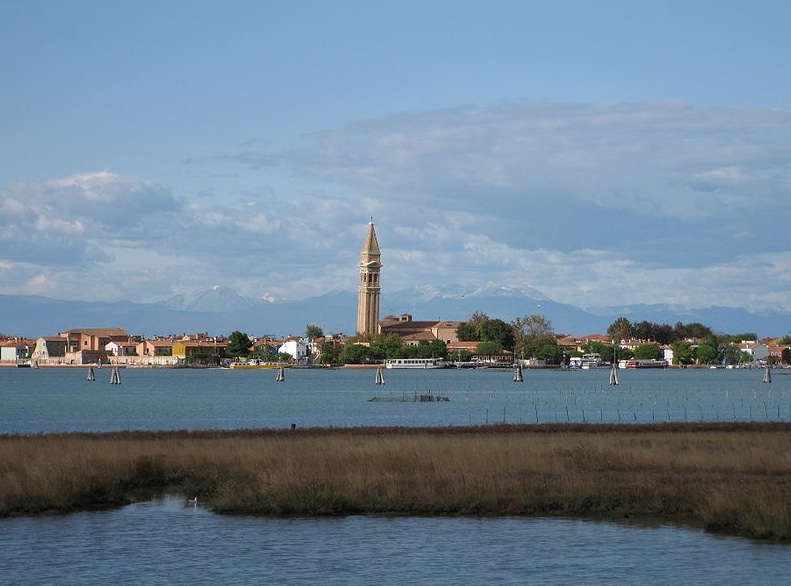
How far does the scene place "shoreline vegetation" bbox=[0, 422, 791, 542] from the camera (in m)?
28.5

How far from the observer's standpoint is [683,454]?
36.0m

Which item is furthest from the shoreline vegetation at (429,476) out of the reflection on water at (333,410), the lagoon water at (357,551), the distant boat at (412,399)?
the distant boat at (412,399)

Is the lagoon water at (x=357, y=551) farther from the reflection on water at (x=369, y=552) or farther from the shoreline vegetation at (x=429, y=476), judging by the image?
→ the shoreline vegetation at (x=429, y=476)

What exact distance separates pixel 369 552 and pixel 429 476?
664cm

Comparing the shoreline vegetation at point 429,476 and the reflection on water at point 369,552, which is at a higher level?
the shoreline vegetation at point 429,476

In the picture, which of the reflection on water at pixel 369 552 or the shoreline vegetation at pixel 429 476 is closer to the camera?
the reflection on water at pixel 369 552

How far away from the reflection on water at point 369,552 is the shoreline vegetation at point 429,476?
646 mm

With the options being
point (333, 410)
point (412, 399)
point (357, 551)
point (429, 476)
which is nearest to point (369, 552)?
point (357, 551)

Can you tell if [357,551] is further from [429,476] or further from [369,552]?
[429,476]

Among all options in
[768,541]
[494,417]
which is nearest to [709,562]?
[768,541]

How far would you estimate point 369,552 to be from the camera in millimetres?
25219

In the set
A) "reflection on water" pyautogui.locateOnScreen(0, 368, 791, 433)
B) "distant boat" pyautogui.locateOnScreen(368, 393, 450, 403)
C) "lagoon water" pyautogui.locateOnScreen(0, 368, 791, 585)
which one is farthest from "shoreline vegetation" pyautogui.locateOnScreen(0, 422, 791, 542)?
"distant boat" pyautogui.locateOnScreen(368, 393, 450, 403)

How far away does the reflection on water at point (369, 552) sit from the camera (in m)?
23.1

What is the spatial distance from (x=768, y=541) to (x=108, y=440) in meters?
23.5
